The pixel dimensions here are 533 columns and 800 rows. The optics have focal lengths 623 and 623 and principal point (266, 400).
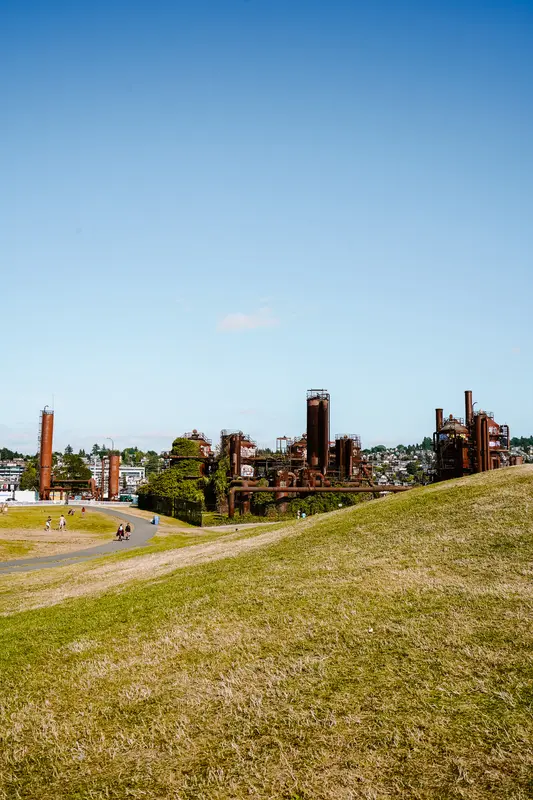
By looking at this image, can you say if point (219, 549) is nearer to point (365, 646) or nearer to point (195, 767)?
point (365, 646)

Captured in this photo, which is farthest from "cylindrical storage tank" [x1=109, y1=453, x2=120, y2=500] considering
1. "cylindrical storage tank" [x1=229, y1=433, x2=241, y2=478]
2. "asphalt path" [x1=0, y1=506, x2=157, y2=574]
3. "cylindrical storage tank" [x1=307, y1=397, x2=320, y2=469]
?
"asphalt path" [x1=0, y1=506, x2=157, y2=574]

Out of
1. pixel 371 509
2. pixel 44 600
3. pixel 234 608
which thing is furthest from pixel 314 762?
pixel 371 509

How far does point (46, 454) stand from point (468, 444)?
217 ft

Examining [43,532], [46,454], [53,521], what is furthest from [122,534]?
[46,454]

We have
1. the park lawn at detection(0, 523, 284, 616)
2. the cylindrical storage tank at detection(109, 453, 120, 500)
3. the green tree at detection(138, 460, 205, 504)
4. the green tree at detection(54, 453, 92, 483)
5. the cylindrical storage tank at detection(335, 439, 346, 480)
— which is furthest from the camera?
the green tree at detection(54, 453, 92, 483)

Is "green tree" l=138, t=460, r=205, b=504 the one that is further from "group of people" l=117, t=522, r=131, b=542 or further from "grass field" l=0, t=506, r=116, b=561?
"group of people" l=117, t=522, r=131, b=542

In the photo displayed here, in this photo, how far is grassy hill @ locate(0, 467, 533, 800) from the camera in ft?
29.1

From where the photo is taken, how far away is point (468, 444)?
3194 inches

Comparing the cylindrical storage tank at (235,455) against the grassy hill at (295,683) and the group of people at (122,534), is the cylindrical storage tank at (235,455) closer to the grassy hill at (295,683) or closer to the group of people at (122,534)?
the group of people at (122,534)

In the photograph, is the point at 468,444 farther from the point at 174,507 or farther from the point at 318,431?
the point at 174,507

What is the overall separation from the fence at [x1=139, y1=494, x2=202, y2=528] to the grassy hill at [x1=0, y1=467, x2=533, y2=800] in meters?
52.5

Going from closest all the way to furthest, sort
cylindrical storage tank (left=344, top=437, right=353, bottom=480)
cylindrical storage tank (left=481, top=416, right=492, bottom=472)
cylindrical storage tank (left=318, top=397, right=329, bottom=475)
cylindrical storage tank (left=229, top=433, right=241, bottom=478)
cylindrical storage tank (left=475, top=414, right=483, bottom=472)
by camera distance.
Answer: cylindrical storage tank (left=481, top=416, right=492, bottom=472) < cylindrical storage tank (left=475, top=414, right=483, bottom=472) < cylindrical storage tank (left=318, top=397, right=329, bottom=475) < cylindrical storage tank (left=344, top=437, right=353, bottom=480) < cylindrical storage tank (left=229, top=433, right=241, bottom=478)

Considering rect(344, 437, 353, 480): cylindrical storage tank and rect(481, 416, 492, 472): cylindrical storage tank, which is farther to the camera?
rect(344, 437, 353, 480): cylindrical storage tank

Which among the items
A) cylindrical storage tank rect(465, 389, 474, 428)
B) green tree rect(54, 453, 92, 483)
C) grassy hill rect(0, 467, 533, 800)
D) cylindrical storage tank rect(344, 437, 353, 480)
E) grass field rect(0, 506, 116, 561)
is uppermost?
cylindrical storage tank rect(465, 389, 474, 428)
